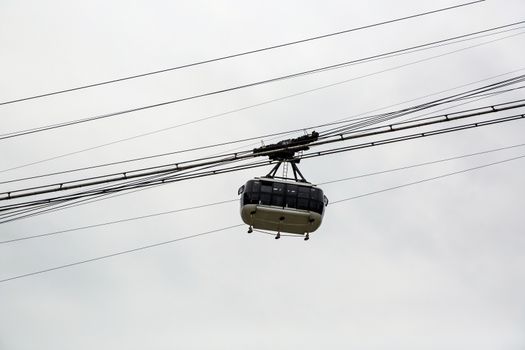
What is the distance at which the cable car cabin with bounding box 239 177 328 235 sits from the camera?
3431 cm

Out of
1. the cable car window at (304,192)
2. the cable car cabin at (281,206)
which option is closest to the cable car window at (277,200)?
the cable car cabin at (281,206)

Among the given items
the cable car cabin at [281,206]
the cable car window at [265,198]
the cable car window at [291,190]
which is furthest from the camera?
the cable car window at [291,190]

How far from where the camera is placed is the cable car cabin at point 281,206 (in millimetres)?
34306

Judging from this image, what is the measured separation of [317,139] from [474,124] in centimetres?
504

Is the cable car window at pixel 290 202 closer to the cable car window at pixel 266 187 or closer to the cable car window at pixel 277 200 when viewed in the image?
the cable car window at pixel 277 200

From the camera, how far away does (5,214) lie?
24422 millimetres

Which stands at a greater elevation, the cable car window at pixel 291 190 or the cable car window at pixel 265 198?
the cable car window at pixel 291 190


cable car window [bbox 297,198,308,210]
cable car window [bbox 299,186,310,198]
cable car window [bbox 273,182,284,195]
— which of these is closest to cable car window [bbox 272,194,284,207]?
cable car window [bbox 273,182,284,195]

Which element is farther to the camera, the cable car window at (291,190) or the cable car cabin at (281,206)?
the cable car window at (291,190)

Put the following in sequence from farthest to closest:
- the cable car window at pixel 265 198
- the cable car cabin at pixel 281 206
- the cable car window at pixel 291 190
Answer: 1. the cable car window at pixel 291 190
2. the cable car window at pixel 265 198
3. the cable car cabin at pixel 281 206

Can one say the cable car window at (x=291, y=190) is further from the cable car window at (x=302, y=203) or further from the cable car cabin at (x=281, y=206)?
the cable car window at (x=302, y=203)

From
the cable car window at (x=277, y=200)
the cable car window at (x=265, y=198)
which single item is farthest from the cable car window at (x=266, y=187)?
the cable car window at (x=277, y=200)

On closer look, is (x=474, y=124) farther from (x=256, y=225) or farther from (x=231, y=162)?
(x=256, y=225)

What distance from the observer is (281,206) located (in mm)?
34312
